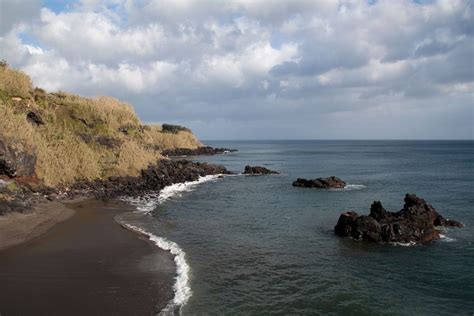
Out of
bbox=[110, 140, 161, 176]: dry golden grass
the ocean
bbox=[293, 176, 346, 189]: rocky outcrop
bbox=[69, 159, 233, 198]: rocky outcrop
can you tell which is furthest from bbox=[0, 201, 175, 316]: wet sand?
bbox=[293, 176, 346, 189]: rocky outcrop

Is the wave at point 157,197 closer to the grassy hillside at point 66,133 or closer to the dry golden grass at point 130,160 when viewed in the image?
the dry golden grass at point 130,160

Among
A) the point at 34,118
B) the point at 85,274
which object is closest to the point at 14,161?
the point at 34,118

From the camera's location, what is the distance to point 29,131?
34.6 m

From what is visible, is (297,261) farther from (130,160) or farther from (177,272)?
(130,160)

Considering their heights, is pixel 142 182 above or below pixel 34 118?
below

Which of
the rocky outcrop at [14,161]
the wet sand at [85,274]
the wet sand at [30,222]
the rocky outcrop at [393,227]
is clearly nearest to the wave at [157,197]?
the wet sand at [30,222]

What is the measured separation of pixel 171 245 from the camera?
2177cm

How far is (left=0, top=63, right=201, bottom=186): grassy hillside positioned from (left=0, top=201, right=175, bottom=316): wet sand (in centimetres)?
1332

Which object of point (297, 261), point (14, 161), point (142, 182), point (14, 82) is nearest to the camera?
point (297, 261)

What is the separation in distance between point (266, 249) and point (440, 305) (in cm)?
908

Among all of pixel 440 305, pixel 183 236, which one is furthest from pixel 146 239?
pixel 440 305

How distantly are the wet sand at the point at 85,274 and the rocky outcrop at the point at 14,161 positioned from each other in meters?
9.26

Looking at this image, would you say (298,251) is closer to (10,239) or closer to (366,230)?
(366,230)

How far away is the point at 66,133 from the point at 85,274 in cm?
2902
